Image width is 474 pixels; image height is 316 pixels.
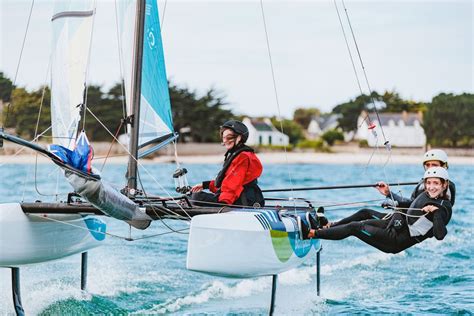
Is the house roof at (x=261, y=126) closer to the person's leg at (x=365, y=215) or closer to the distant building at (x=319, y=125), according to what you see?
the distant building at (x=319, y=125)

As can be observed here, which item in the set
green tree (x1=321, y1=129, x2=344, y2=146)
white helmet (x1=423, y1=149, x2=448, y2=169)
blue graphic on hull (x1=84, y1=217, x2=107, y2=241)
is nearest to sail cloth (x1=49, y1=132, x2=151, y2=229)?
blue graphic on hull (x1=84, y1=217, x2=107, y2=241)

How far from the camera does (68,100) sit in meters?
6.59

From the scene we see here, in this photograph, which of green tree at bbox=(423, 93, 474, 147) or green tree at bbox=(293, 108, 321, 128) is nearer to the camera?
green tree at bbox=(423, 93, 474, 147)

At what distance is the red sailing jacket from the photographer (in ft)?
20.3

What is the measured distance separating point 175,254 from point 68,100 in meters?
4.03

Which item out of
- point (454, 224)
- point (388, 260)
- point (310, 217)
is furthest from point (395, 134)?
point (310, 217)

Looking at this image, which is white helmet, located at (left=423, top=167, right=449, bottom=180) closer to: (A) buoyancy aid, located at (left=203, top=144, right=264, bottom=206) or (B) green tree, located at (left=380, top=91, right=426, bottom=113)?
(A) buoyancy aid, located at (left=203, top=144, right=264, bottom=206)

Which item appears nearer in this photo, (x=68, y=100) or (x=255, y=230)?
(x=255, y=230)

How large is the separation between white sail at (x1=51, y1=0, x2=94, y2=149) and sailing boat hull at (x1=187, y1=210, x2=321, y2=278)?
1490 mm

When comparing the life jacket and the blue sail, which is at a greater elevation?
the blue sail

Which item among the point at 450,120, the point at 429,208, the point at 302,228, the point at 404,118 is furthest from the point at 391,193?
the point at 404,118

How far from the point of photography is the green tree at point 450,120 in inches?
1663

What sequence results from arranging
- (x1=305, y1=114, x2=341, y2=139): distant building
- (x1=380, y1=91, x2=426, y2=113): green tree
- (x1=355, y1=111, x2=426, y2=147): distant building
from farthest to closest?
1. (x1=305, y1=114, x2=341, y2=139): distant building
2. (x1=380, y1=91, x2=426, y2=113): green tree
3. (x1=355, y1=111, x2=426, y2=147): distant building

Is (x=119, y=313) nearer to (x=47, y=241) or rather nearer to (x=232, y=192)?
(x=47, y=241)
